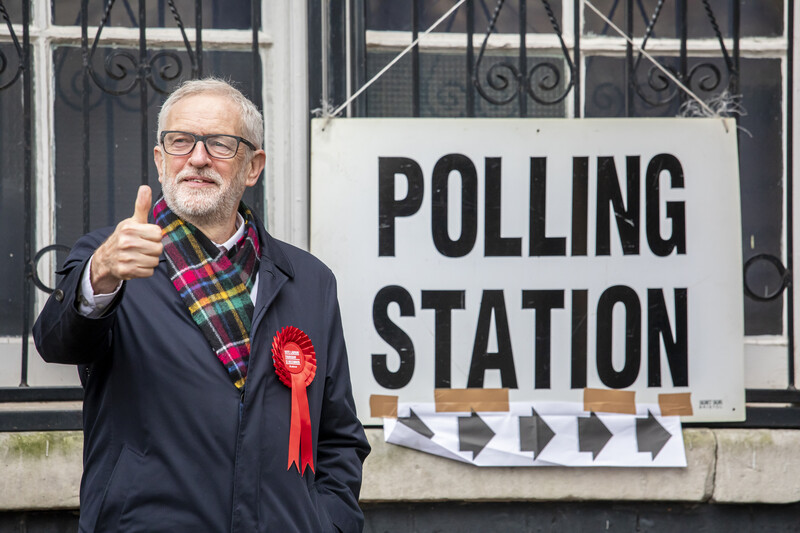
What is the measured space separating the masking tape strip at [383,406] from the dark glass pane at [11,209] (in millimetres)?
1341

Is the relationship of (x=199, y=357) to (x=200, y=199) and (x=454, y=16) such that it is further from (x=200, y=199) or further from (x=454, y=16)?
(x=454, y=16)

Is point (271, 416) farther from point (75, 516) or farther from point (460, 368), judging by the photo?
point (75, 516)

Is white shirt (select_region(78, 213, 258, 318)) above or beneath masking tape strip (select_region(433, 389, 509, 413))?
above

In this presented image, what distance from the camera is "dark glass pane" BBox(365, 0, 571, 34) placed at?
11.5 feet

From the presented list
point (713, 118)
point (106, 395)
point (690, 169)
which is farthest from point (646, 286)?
point (106, 395)

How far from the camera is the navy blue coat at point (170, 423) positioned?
187 centimetres

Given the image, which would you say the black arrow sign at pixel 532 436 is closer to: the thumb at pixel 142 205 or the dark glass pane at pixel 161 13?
the dark glass pane at pixel 161 13

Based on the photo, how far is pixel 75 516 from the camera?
3.28 metres

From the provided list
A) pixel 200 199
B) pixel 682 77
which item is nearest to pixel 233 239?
pixel 200 199

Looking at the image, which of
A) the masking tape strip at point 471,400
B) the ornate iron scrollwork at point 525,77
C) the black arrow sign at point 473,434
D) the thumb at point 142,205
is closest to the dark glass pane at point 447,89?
the ornate iron scrollwork at point 525,77

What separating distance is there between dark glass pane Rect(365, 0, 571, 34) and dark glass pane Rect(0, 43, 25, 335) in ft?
4.49

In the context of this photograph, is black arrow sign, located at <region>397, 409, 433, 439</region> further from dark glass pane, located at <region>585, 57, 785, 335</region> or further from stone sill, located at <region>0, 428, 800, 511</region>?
dark glass pane, located at <region>585, 57, 785, 335</region>

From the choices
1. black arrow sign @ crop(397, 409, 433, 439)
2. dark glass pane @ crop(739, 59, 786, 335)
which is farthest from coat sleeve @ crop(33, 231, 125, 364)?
dark glass pane @ crop(739, 59, 786, 335)

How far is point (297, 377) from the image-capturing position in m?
2.03
